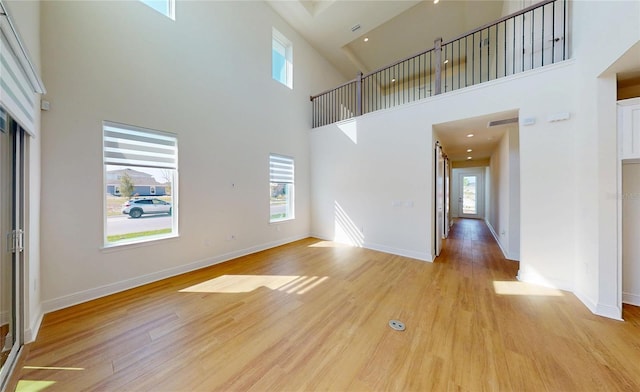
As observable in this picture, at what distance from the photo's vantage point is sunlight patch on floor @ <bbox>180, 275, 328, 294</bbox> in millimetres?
2963

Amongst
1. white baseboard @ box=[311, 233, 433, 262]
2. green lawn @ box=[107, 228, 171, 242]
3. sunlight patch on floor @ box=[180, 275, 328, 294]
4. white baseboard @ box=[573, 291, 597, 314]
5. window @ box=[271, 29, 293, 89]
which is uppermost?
window @ box=[271, 29, 293, 89]

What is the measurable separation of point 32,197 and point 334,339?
3.21 m

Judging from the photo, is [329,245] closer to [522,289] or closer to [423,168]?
[423,168]

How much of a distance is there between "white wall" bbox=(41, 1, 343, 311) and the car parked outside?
0.24 m

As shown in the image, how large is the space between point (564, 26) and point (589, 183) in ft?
7.58

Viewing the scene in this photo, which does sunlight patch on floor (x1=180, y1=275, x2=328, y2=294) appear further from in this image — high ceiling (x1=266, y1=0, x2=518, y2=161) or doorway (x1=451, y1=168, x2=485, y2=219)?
doorway (x1=451, y1=168, x2=485, y2=219)

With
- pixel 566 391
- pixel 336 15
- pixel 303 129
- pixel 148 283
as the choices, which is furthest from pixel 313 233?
pixel 336 15

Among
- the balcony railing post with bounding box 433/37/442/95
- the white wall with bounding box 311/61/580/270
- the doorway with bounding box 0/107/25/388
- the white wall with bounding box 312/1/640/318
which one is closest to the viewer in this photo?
the doorway with bounding box 0/107/25/388

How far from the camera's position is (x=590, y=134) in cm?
250

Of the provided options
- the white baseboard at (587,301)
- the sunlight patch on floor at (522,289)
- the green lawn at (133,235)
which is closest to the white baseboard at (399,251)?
the sunlight patch on floor at (522,289)

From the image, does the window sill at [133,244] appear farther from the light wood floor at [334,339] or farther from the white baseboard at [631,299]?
the white baseboard at [631,299]

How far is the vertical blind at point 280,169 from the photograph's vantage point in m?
5.21

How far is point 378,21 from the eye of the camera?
18.5 feet

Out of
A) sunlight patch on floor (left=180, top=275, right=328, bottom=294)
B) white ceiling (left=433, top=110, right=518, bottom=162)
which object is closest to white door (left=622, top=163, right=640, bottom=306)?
white ceiling (left=433, top=110, right=518, bottom=162)
